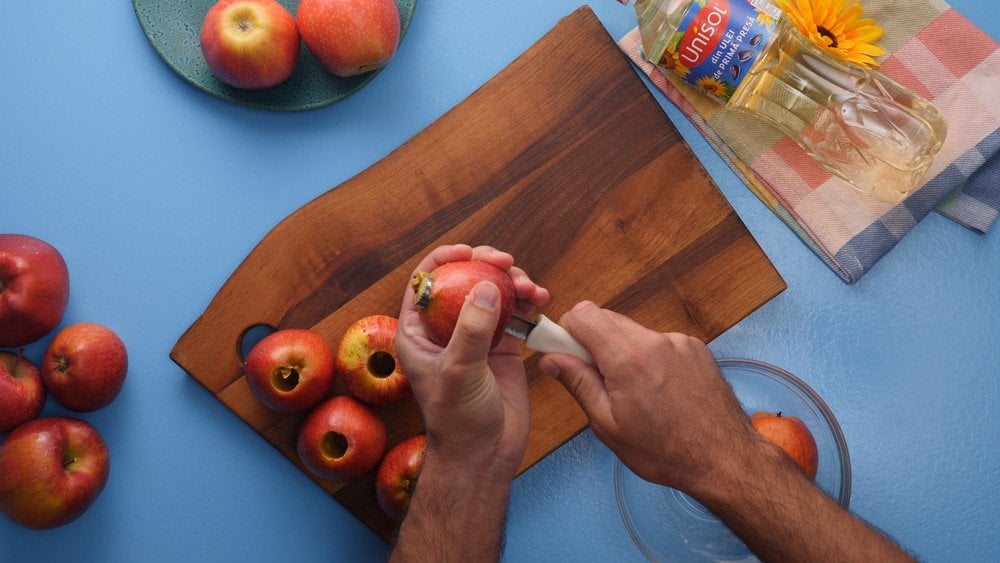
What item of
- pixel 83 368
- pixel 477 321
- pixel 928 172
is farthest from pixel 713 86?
pixel 83 368

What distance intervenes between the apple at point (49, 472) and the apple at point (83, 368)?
4 cm

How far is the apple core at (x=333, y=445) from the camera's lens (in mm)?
1220

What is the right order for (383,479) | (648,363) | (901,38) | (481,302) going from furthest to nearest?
1. (901,38)
2. (383,479)
3. (648,363)
4. (481,302)

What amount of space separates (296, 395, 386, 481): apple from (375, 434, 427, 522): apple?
0.09ft

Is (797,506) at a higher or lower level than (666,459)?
lower

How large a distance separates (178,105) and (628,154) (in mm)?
750

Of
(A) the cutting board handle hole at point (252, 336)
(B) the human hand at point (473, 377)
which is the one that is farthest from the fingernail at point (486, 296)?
(A) the cutting board handle hole at point (252, 336)

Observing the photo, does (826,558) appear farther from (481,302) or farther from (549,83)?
(549,83)

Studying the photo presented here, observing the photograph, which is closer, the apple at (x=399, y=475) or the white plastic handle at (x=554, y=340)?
→ the white plastic handle at (x=554, y=340)

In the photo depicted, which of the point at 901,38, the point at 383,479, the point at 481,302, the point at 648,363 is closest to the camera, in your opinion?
the point at 481,302

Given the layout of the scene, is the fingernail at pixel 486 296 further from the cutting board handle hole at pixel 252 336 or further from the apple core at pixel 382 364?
the cutting board handle hole at pixel 252 336

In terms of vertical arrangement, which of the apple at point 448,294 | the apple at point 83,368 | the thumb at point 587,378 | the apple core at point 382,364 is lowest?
the thumb at point 587,378

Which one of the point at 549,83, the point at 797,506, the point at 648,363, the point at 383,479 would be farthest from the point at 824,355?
the point at 383,479

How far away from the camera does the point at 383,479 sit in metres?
1.21
